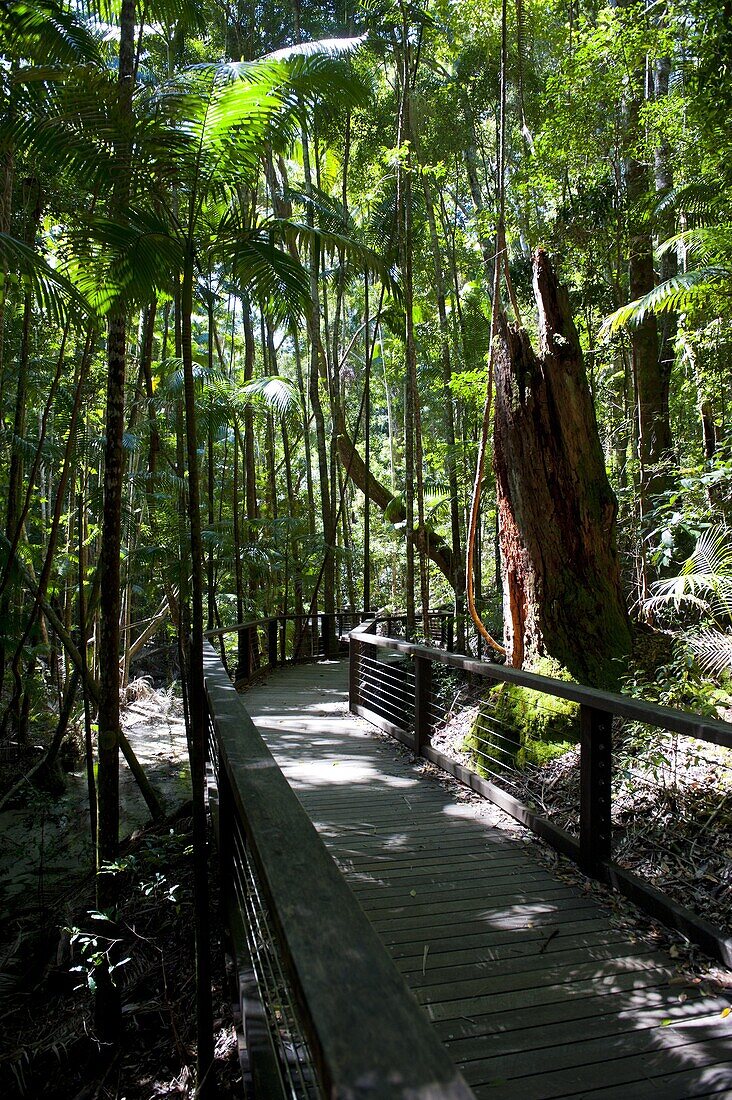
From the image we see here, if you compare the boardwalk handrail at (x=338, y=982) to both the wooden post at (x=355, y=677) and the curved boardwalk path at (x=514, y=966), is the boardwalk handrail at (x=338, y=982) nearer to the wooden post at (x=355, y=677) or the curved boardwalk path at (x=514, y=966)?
the curved boardwalk path at (x=514, y=966)

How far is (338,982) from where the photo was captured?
3.04 feet

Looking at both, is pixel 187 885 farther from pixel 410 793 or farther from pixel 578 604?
pixel 578 604

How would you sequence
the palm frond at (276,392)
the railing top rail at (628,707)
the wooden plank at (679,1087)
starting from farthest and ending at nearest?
the palm frond at (276,392)
the railing top rail at (628,707)
the wooden plank at (679,1087)

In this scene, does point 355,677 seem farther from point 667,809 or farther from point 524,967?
point 524,967

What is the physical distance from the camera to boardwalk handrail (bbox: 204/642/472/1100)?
2.44ft

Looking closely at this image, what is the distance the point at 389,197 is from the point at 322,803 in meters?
11.5

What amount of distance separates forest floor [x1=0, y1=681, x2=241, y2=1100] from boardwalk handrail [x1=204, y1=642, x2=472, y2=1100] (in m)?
2.33

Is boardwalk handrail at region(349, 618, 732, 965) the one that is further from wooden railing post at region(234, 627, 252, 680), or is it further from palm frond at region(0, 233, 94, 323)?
wooden railing post at region(234, 627, 252, 680)

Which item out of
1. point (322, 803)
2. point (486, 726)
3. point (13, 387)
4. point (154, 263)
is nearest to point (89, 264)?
point (154, 263)

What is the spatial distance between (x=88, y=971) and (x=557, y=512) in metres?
4.31

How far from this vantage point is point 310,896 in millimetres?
1194

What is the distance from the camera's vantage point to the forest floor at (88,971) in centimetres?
369

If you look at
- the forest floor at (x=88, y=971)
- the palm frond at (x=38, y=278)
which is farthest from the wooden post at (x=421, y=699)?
the palm frond at (x=38, y=278)

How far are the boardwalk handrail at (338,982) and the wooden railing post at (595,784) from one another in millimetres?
1813
